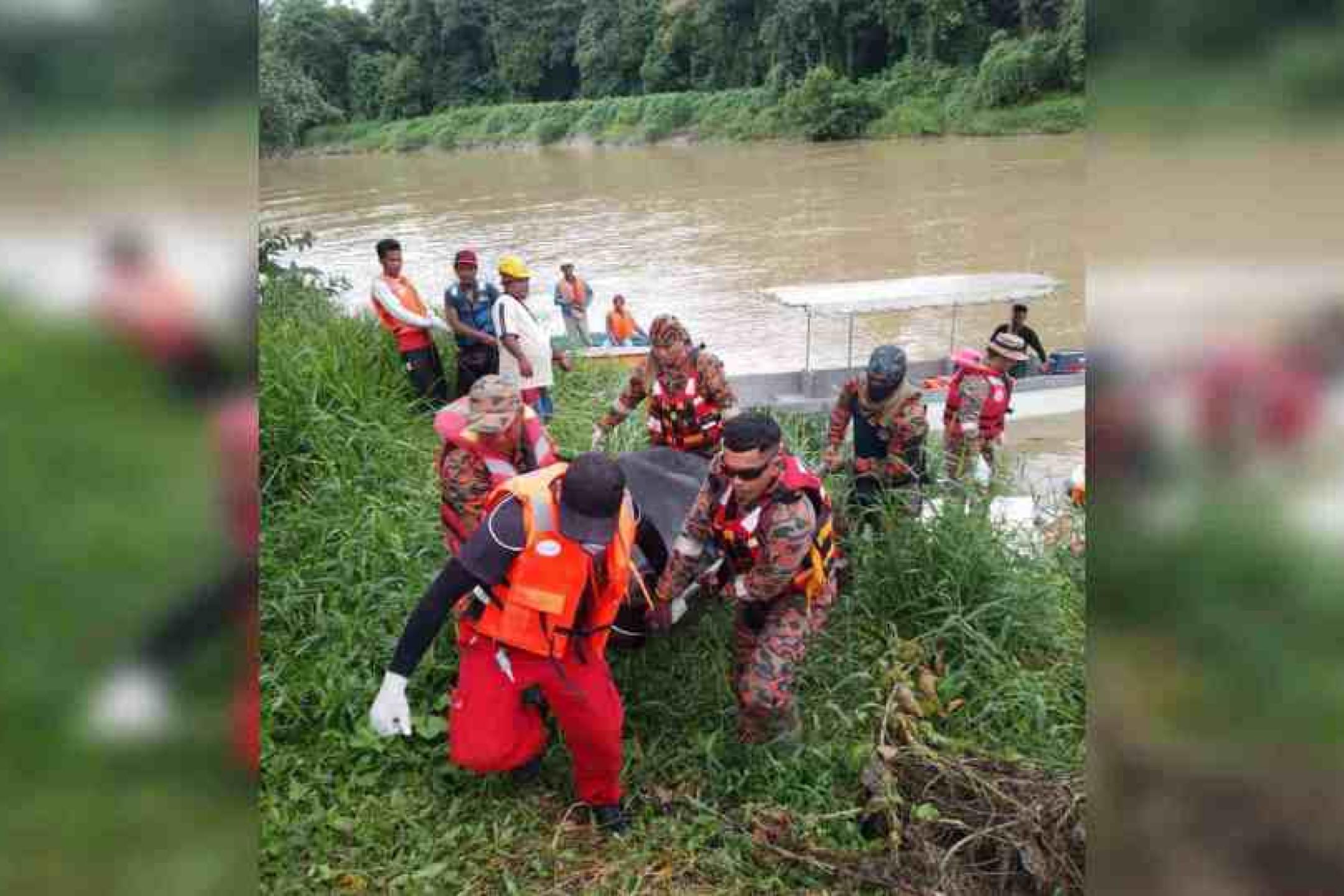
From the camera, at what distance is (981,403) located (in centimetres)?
636

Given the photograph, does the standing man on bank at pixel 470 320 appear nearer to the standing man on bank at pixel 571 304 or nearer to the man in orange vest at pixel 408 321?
the man in orange vest at pixel 408 321

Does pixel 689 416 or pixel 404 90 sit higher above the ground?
pixel 404 90

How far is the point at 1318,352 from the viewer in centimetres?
60

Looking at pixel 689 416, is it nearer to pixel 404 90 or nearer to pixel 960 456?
pixel 960 456

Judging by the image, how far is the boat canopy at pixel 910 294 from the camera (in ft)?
35.7

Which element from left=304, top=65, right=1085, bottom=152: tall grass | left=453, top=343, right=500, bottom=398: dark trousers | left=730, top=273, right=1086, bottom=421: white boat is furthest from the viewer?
left=304, top=65, right=1085, bottom=152: tall grass

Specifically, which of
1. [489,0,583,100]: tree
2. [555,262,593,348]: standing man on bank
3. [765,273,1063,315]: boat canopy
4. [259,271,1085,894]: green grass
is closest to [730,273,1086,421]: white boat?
[765,273,1063,315]: boat canopy

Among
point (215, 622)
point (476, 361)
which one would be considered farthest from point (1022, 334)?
point (215, 622)

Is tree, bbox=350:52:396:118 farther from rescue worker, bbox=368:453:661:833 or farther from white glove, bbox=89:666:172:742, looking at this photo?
white glove, bbox=89:666:172:742

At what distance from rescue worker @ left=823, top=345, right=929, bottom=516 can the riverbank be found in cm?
2854

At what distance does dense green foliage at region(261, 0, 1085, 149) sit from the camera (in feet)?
118

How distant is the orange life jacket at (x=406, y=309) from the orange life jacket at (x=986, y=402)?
3.39m

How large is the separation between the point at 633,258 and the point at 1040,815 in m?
20.1

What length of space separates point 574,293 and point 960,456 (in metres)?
7.56
